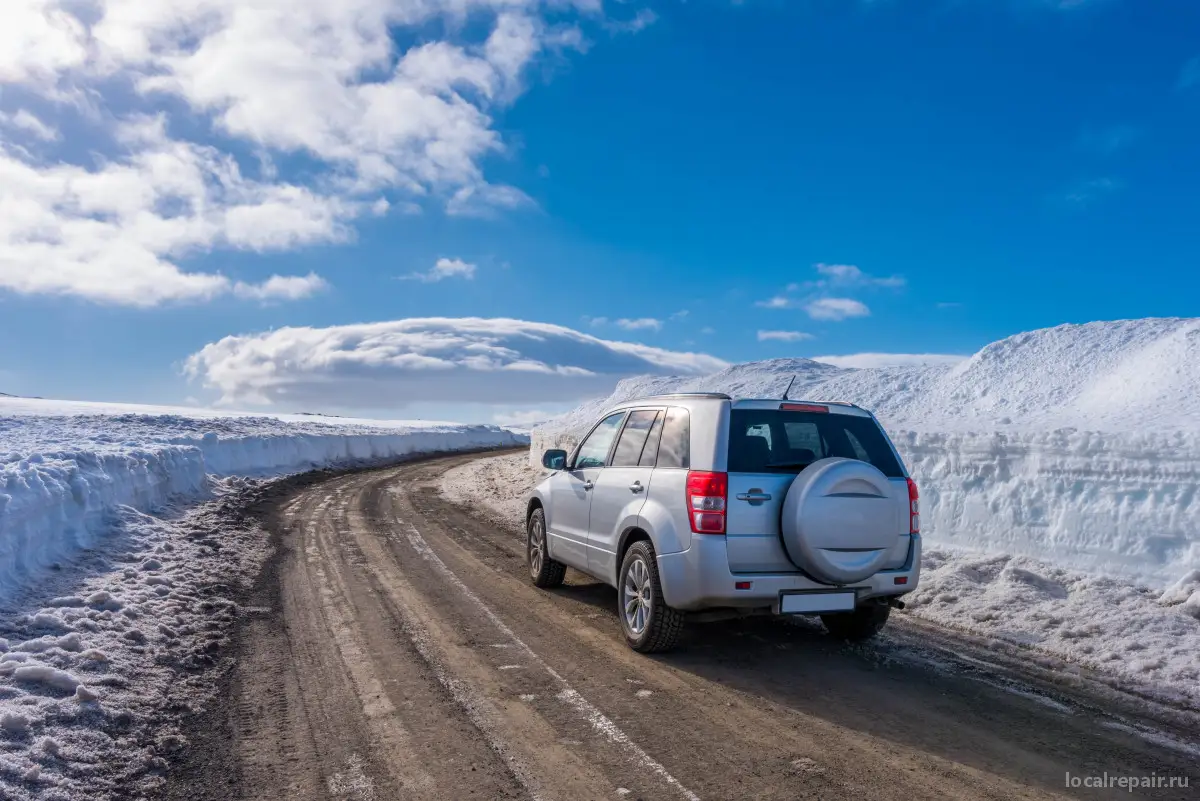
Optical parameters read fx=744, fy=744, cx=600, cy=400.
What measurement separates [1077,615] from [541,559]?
5130 millimetres

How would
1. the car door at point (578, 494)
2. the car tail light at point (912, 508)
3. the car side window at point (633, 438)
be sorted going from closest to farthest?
the car tail light at point (912, 508) → the car side window at point (633, 438) → the car door at point (578, 494)

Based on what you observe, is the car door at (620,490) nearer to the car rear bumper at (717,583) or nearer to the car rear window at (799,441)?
the car rear bumper at (717,583)

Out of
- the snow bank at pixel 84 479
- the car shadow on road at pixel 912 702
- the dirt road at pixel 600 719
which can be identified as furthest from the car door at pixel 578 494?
the snow bank at pixel 84 479

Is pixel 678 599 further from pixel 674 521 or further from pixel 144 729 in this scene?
pixel 144 729

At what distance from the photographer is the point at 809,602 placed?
17.3ft

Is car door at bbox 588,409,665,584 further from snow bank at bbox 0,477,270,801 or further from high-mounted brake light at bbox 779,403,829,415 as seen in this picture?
snow bank at bbox 0,477,270,801

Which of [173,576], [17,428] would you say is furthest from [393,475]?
[173,576]

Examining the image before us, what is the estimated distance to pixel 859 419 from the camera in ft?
19.6

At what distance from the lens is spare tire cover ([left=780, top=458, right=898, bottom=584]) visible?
516 cm

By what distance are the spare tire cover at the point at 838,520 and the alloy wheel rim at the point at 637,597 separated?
1.20 metres

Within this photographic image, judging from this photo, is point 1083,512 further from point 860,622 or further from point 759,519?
point 759,519

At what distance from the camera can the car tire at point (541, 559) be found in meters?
8.02

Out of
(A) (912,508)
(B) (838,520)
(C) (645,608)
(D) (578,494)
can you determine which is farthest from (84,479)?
(A) (912,508)

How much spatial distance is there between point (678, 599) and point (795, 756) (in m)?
1.52
